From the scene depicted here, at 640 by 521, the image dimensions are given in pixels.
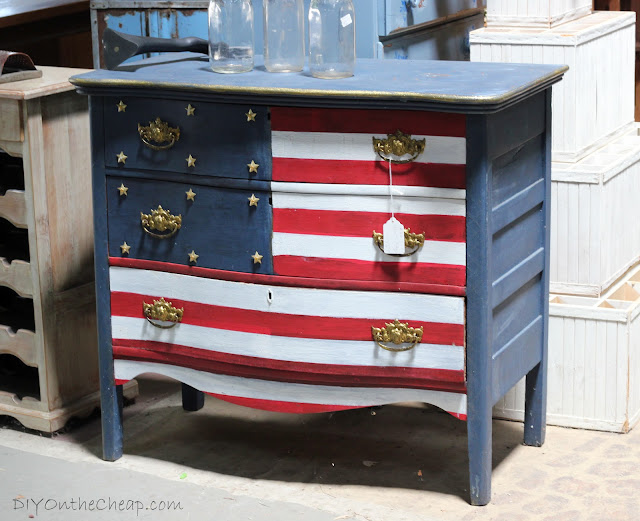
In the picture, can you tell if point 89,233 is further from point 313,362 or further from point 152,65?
point 313,362

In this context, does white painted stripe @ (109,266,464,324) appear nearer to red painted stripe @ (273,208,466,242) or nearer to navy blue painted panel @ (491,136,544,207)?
red painted stripe @ (273,208,466,242)

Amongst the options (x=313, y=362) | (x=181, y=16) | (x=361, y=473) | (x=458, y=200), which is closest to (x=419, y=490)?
(x=361, y=473)

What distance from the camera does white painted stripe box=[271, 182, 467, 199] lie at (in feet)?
8.46

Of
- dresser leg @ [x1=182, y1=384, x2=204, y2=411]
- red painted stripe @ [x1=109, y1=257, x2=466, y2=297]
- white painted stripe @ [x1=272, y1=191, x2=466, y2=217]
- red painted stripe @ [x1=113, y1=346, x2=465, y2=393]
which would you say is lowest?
dresser leg @ [x1=182, y1=384, x2=204, y2=411]

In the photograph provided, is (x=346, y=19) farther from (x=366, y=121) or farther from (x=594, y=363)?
(x=594, y=363)

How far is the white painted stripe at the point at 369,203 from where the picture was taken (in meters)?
2.59

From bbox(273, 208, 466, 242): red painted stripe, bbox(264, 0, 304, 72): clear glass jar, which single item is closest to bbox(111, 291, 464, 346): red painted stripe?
bbox(273, 208, 466, 242): red painted stripe

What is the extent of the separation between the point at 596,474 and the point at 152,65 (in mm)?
1645

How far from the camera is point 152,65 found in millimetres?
3027

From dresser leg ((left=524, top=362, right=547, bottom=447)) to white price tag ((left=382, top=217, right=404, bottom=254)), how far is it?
0.73 meters

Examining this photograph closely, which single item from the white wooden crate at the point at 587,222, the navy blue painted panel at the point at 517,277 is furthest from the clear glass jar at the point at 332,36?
the white wooden crate at the point at 587,222

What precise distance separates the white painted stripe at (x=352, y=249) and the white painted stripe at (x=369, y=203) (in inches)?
2.7

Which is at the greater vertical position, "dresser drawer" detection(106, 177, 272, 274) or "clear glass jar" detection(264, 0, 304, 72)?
"clear glass jar" detection(264, 0, 304, 72)

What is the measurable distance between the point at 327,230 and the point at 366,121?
29 cm
